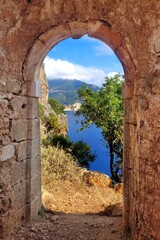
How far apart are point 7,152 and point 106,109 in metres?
6.83

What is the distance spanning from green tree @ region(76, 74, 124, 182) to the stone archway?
5.91 meters

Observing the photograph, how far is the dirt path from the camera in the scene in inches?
157

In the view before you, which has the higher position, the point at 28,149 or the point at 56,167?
the point at 28,149

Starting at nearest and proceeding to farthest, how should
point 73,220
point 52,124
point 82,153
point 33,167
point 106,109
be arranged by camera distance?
point 33,167, point 73,220, point 106,109, point 82,153, point 52,124

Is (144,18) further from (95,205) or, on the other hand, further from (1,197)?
(95,205)

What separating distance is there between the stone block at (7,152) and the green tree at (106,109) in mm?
6488

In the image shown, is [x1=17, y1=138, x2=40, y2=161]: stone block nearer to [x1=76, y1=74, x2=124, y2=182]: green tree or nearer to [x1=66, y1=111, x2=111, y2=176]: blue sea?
[x1=76, y1=74, x2=124, y2=182]: green tree

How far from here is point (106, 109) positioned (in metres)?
10.1

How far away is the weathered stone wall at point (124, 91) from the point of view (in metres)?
3.41

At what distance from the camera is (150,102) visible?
11.0ft

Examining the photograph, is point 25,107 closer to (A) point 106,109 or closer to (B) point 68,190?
(B) point 68,190

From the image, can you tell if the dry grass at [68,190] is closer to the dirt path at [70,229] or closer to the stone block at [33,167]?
the dirt path at [70,229]

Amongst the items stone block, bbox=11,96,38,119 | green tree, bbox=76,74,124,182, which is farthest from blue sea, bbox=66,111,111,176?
stone block, bbox=11,96,38,119

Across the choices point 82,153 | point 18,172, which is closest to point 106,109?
point 82,153
